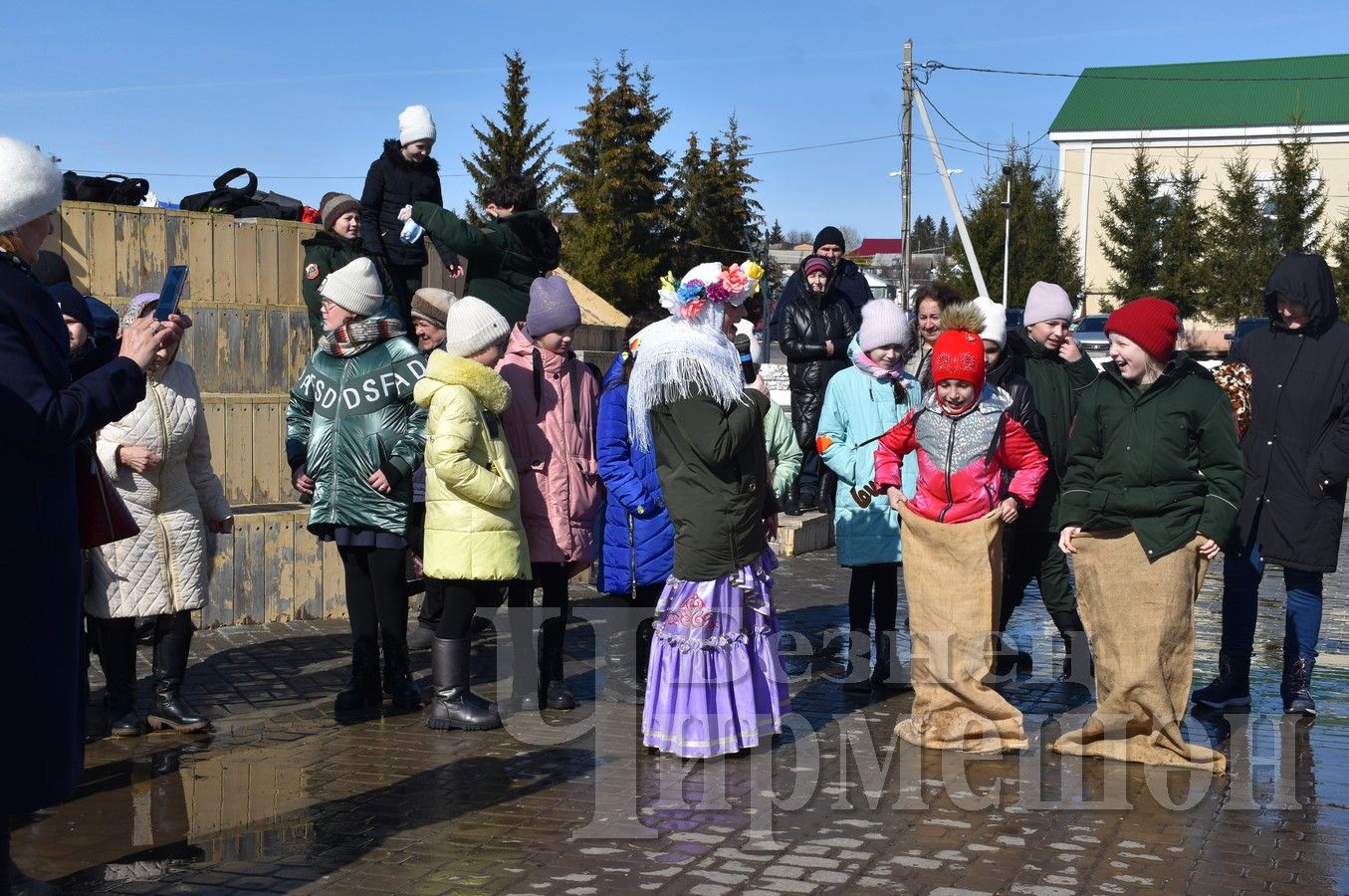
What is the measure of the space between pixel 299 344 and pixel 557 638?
3452 millimetres

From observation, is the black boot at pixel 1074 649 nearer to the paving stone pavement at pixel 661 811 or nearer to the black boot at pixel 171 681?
the paving stone pavement at pixel 661 811

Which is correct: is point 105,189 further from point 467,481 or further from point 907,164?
point 907,164

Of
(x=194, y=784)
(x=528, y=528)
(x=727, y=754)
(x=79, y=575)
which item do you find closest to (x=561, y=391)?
(x=528, y=528)

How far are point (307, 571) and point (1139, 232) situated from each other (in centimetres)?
5498

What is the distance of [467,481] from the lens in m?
6.30

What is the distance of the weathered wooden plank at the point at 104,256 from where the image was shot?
8805mm

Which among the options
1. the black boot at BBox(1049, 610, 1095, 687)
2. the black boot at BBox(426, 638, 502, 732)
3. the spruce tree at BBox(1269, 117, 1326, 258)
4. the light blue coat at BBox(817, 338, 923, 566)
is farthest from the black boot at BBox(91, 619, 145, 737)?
the spruce tree at BBox(1269, 117, 1326, 258)

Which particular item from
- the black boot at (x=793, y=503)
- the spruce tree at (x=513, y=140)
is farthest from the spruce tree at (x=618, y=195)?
the black boot at (x=793, y=503)

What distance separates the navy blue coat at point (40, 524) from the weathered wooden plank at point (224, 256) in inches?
207

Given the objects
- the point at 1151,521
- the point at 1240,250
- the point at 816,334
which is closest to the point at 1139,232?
the point at 1240,250

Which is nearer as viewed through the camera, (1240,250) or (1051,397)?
(1051,397)

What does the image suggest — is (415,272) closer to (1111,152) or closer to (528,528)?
(528,528)

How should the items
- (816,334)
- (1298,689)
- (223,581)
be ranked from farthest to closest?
(816,334), (223,581), (1298,689)

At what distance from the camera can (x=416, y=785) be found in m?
5.75
